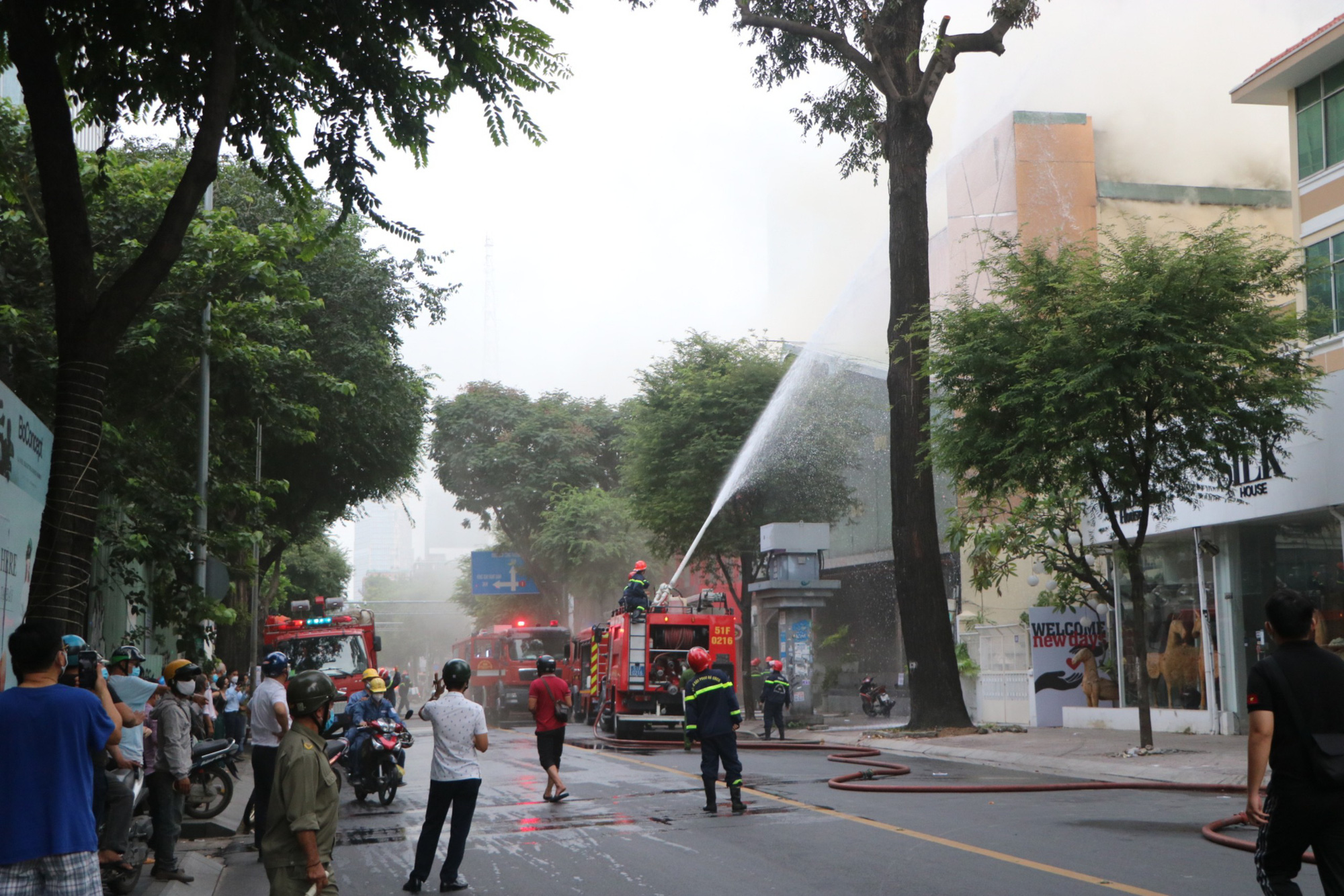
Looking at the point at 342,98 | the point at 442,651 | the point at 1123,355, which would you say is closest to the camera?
the point at 342,98

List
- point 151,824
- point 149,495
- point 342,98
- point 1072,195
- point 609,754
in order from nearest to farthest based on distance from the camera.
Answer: point 342,98 < point 151,824 < point 149,495 < point 609,754 < point 1072,195

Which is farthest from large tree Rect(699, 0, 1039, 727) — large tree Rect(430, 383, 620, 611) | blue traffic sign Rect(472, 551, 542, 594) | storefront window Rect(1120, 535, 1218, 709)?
blue traffic sign Rect(472, 551, 542, 594)

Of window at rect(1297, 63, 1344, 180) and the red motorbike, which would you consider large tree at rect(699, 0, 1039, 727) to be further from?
the red motorbike

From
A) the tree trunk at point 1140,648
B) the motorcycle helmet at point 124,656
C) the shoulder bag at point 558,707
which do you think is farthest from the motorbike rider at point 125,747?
the tree trunk at point 1140,648

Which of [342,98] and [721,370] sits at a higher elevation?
[721,370]

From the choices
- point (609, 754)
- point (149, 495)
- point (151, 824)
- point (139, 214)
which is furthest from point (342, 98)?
point (609, 754)

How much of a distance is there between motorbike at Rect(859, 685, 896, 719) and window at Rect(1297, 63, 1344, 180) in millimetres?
17242

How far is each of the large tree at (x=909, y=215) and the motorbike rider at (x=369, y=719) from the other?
12.1m

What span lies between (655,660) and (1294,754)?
20058 mm

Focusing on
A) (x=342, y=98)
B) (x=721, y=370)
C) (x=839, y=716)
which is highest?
(x=721, y=370)

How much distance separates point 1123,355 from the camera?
55.7ft

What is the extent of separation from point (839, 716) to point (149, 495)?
23401 mm

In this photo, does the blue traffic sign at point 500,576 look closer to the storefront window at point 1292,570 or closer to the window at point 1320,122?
the storefront window at point 1292,570

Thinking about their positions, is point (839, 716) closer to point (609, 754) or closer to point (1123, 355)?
point (609, 754)
